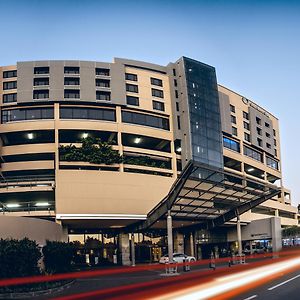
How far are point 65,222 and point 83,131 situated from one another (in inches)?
481

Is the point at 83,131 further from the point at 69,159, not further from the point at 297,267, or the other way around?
the point at 297,267

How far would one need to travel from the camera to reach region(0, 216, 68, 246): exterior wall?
25.6 m

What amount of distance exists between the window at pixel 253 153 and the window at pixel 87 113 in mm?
27486

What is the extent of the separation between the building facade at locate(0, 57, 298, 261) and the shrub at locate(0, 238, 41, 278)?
2032 centimetres

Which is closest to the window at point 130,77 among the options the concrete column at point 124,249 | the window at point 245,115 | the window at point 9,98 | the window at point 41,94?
the window at point 41,94

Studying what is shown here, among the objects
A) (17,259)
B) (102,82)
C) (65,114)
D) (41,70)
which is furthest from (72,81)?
(17,259)

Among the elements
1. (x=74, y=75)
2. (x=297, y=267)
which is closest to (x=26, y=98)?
(x=74, y=75)

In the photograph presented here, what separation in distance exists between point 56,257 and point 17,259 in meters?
6.70

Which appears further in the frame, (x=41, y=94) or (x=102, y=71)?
(x=102, y=71)

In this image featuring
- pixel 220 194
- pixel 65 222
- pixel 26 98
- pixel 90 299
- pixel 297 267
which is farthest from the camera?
pixel 26 98

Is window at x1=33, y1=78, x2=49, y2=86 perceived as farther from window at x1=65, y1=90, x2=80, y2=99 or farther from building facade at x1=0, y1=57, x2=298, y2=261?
window at x1=65, y1=90, x2=80, y2=99

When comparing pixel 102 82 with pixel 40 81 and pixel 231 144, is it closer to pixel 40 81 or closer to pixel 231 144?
pixel 40 81

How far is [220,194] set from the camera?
121ft

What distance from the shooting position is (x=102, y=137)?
184 feet
